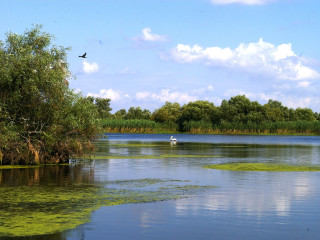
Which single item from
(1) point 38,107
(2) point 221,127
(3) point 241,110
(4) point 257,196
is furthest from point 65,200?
(3) point 241,110

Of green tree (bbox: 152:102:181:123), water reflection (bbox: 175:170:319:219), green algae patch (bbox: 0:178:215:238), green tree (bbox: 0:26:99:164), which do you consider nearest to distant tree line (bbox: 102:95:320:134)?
green tree (bbox: 152:102:181:123)

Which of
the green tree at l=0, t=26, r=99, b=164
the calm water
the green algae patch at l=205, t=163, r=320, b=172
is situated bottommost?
the calm water

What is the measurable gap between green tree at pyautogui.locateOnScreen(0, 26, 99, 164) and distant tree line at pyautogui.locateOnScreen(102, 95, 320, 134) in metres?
113

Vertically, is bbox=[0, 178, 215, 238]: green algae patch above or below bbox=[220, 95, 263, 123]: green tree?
below

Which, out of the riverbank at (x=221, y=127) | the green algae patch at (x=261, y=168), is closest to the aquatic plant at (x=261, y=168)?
the green algae patch at (x=261, y=168)

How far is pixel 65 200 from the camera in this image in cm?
2325

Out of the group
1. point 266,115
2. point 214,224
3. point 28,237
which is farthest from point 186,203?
point 266,115

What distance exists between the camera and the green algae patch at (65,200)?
1748 centimetres

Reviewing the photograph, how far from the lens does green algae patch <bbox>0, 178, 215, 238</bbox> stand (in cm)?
1748

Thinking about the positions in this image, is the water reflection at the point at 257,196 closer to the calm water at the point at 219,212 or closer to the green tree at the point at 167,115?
the calm water at the point at 219,212

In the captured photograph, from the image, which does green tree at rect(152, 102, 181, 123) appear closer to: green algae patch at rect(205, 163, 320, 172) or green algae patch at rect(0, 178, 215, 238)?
green algae patch at rect(205, 163, 320, 172)

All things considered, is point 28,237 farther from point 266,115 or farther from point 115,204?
point 266,115

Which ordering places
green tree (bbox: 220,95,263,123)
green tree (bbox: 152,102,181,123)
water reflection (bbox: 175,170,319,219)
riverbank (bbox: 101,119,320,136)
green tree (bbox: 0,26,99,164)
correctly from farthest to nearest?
green tree (bbox: 152,102,181,123)
green tree (bbox: 220,95,263,123)
riverbank (bbox: 101,119,320,136)
green tree (bbox: 0,26,99,164)
water reflection (bbox: 175,170,319,219)

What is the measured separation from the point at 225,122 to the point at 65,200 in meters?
147
